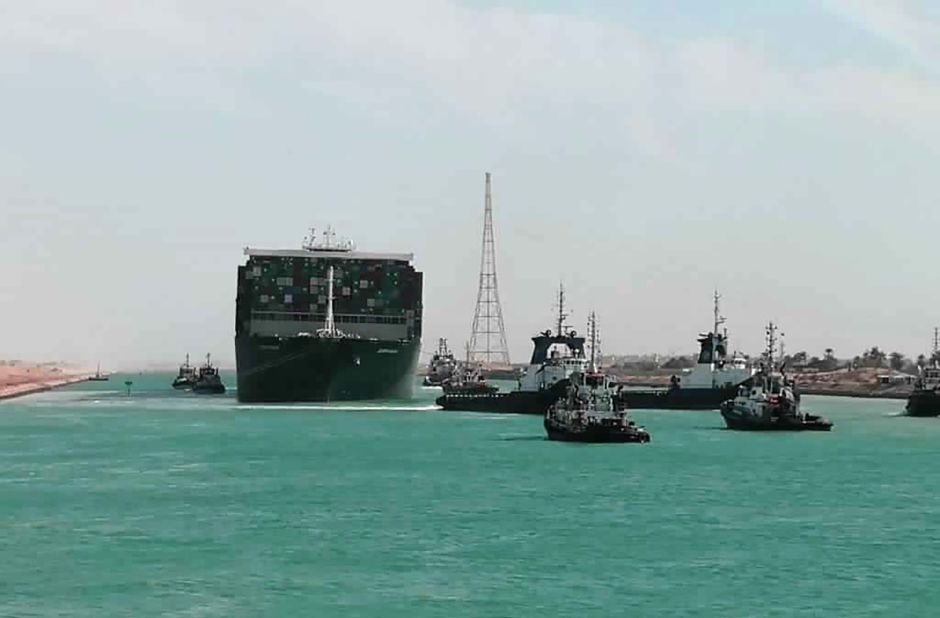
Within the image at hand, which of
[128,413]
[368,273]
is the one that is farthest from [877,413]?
[128,413]

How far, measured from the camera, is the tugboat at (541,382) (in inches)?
5610

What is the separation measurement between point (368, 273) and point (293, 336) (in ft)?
49.7

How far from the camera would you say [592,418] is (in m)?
101

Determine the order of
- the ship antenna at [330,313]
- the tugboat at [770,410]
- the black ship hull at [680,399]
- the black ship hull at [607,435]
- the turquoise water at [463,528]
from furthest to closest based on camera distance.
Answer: the black ship hull at [680,399]
the ship antenna at [330,313]
the tugboat at [770,410]
the black ship hull at [607,435]
the turquoise water at [463,528]

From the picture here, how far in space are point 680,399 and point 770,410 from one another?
4292cm

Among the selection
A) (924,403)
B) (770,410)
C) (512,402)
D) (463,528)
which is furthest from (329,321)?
(463,528)

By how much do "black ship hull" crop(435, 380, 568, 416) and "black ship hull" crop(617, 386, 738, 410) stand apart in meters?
13.4

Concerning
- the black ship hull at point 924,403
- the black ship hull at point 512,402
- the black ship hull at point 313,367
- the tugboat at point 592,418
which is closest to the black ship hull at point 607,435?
the tugboat at point 592,418

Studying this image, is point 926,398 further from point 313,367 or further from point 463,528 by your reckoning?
point 463,528

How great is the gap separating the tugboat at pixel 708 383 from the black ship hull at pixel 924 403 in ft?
52.9

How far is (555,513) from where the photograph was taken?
208 feet

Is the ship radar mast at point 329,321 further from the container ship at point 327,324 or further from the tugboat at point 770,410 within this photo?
the tugboat at point 770,410

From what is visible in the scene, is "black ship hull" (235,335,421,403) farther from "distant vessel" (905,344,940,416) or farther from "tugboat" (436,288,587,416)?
"distant vessel" (905,344,940,416)

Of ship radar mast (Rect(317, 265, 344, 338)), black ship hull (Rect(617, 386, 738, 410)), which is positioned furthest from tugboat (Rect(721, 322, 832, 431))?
ship radar mast (Rect(317, 265, 344, 338))
